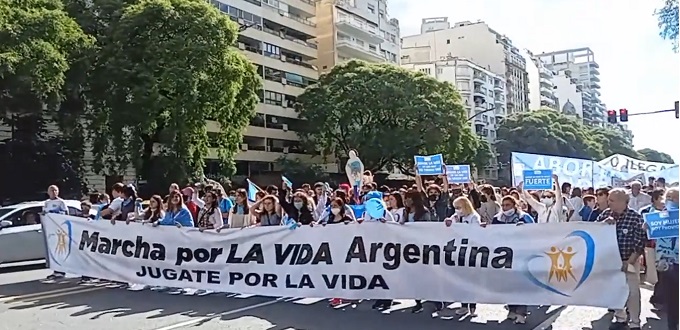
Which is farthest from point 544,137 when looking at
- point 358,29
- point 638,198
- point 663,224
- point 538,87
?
point 663,224

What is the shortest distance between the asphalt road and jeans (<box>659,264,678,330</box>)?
13.8 inches

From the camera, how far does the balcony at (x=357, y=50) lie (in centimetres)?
7214

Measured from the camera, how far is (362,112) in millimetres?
56312

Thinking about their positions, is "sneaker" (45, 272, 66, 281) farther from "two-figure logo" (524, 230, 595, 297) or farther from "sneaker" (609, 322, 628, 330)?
"sneaker" (609, 322, 628, 330)

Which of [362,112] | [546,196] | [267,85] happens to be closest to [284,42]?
[267,85]

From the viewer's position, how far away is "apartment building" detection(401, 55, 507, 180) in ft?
325

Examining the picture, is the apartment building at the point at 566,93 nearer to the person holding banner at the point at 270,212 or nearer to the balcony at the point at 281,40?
the balcony at the point at 281,40

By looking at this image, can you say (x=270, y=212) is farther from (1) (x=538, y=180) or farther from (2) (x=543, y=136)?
(2) (x=543, y=136)

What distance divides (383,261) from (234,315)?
202cm

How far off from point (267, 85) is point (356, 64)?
786 centimetres

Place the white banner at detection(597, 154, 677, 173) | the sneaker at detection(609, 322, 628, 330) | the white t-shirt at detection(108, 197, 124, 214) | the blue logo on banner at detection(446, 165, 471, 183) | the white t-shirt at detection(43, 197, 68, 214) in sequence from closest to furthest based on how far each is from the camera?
the sneaker at detection(609, 322, 628, 330), the white t-shirt at detection(108, 197, 124, 214), the white t-shirt at detection(43, 197, 68, 214), the blue logo on banner at detection(446, 165, 471, 183), the white banner at detection(597, 154, 677, 173)

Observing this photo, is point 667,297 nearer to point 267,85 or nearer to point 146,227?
point 146,227

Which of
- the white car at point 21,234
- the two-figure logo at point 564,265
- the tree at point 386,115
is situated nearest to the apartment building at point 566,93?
the tree at point 386,115

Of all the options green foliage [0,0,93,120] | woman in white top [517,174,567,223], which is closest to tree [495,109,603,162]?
green foliage [0,0,93,120]
